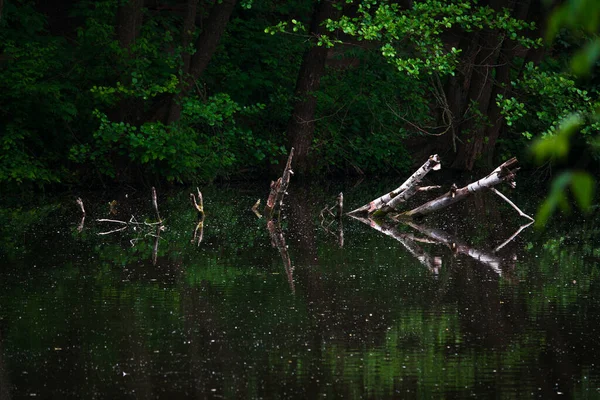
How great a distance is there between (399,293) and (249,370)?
3.65 meters

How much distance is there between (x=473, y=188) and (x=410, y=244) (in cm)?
247

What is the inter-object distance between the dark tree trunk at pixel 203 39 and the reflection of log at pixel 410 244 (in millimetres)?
7342

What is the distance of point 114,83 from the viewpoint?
23469mm

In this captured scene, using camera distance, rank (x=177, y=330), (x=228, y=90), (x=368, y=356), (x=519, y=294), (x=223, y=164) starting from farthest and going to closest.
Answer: (x=228, y=90) < (x=223, y=164) < (x=519, y=294) < (x=177, y=330) < (x=368, y=356)

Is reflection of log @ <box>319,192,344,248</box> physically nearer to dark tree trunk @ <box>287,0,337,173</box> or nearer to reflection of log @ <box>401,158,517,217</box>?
reflection of log @ <box>401,158,517,217</box>

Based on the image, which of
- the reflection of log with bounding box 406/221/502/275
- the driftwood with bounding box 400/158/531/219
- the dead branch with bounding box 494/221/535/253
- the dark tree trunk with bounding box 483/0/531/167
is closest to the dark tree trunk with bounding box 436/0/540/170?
the dark tree trunk with bounding box 483/0/531/167

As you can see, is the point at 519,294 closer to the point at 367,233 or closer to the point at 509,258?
the point at 509,258

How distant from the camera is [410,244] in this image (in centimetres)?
1497

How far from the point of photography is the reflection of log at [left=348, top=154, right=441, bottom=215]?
57.0 ft

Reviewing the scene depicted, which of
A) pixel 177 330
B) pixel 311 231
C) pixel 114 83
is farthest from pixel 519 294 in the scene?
pixel 114 83

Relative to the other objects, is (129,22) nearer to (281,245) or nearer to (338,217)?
(338,217)

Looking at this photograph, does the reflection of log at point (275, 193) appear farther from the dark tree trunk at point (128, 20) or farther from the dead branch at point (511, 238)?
the dark tree trunk at point (128, 20)

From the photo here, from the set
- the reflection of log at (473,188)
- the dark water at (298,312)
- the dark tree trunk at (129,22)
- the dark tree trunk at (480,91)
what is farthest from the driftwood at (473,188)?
the dark tree trunk at (480,91)

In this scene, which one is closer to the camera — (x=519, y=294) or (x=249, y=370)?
(x=249, y=370)
